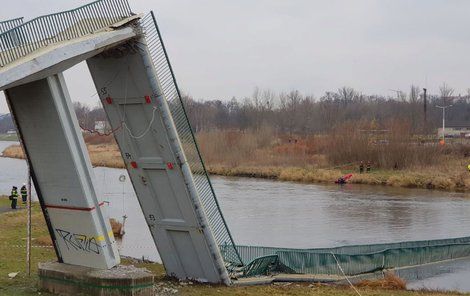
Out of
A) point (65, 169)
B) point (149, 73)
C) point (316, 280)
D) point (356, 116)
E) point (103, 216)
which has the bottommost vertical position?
point (356, 116)

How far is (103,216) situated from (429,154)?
171 ft

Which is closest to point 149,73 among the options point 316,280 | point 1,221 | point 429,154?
point 316,280

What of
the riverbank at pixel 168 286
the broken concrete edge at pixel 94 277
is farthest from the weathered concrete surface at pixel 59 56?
the riverbank at pixel 168 286

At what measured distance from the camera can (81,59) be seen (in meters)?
13.2

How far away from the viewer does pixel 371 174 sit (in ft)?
195

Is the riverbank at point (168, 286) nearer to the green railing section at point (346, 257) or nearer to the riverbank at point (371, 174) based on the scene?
the green railing section at point (346, 257)

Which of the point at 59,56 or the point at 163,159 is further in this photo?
the point at 163,159

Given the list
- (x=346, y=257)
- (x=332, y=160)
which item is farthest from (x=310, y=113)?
(x=346, y=257)

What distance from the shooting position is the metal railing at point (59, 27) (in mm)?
11531

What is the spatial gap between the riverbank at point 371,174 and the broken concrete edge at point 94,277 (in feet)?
141

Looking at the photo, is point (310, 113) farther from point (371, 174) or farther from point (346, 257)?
point (346, 257)

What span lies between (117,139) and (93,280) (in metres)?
3.94

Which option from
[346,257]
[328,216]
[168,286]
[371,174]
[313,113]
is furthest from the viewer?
[313,113]

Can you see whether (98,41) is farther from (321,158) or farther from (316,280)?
(321,158)
